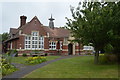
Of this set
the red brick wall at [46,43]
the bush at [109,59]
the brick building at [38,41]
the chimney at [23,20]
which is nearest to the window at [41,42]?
the brick building at [38,41]

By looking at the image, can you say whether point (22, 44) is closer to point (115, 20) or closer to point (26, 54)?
point (26, 54)

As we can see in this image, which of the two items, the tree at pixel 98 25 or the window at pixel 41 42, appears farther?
the window at pixel 41 42

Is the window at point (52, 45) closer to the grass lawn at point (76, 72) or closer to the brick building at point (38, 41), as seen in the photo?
the brick building at point (38, 41)

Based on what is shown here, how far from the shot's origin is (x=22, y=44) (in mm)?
24906

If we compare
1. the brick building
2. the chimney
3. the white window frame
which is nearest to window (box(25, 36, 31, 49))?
the brick building

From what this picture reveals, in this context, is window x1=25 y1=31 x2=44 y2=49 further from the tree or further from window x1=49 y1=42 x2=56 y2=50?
the tree

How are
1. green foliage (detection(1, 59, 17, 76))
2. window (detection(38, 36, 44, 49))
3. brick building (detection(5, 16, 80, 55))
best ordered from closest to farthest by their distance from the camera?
1. green foliage (detection(1, 59, 17, 76))
2. brick building (detection(5, 16, 80, 55))
3. window (detection(38, 36, 44, 49))

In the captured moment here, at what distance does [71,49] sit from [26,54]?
10292 mm

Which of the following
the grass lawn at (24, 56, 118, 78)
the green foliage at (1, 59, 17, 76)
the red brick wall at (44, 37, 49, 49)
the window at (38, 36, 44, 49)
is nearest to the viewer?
the grass lawn at (24, 56, 118, 78)

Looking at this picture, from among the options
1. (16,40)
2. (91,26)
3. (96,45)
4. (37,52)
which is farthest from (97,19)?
(16,40)

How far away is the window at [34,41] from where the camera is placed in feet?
83.7

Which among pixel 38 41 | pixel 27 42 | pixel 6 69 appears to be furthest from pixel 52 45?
pixel 6 69

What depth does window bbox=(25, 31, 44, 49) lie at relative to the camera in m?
25.5

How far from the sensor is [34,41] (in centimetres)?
2612
